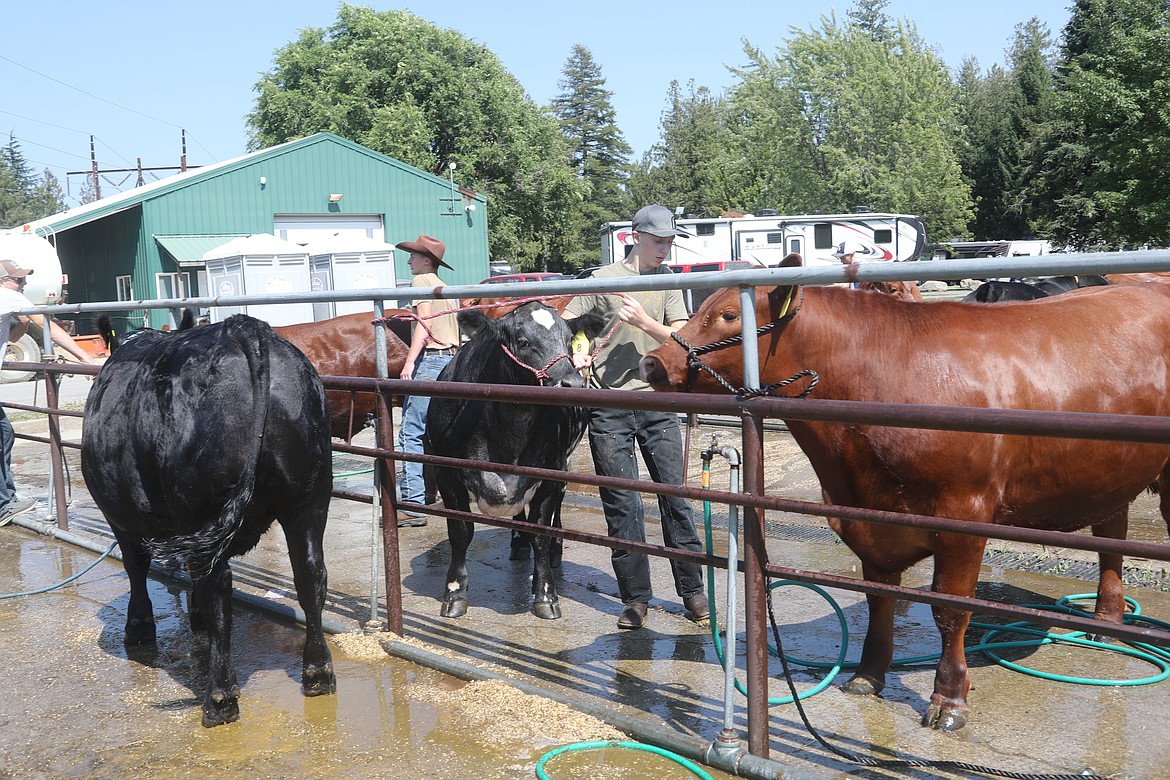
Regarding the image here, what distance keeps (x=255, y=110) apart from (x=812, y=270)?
51.6 metres

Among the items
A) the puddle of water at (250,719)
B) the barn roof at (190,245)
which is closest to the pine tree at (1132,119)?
the barn roof at (190,245)

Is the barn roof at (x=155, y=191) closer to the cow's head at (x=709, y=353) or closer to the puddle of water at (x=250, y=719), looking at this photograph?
the puddle of water at (x=250, y=719)

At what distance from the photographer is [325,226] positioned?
110ft

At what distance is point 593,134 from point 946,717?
79603 mm

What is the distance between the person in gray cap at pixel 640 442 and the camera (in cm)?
496

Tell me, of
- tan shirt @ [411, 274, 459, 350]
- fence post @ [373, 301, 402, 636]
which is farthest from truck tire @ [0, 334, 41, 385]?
fence post @ [373, 301, 402, 636]

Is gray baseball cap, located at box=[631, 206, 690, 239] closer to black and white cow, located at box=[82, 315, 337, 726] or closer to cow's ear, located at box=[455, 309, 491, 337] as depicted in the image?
cow's ear, located at box=[455, 309, 491, 337]

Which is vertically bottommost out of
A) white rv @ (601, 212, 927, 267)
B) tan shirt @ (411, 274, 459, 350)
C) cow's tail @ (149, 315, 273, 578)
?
cow's tail @ (149, 315, 273, 578)

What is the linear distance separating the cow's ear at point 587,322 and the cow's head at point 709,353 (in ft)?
5.50

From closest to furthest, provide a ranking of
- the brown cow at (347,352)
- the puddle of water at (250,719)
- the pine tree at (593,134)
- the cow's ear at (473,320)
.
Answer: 1. the puddle of water at (250,719)
2. the cow's ear at (473,320)
3. the brown cow at (347,352)
4. the pine tree at (593,134)

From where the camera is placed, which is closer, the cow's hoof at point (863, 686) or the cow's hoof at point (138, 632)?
the cow's hoof at point (863, 686)

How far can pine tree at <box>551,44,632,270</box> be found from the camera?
77500 mm

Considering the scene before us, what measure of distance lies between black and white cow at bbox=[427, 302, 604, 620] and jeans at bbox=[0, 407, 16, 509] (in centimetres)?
365

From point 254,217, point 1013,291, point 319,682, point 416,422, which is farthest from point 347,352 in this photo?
point 254,217
